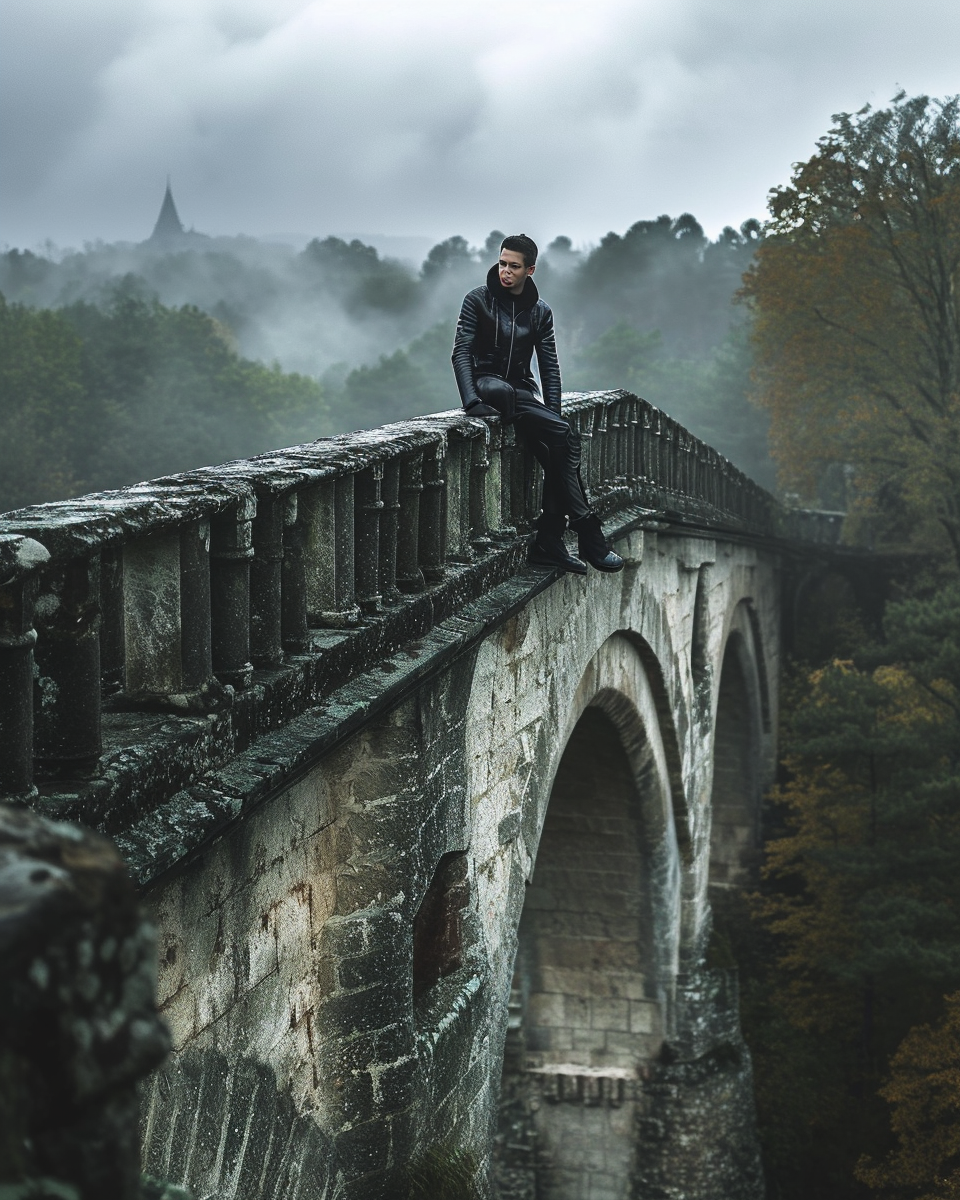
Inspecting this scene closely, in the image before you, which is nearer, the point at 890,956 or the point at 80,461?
the point at 890,956

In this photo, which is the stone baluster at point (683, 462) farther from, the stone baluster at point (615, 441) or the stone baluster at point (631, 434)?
the stone baluster at point (615, 441)

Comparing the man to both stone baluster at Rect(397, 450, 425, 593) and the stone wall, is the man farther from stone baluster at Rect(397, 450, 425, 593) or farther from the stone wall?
stone baluster at Rect(397, 450, 425, 593)

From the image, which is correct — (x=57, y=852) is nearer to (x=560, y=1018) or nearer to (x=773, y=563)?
(x=560, y=1018)

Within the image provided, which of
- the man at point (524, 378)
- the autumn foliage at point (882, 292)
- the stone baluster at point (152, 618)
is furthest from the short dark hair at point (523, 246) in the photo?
the autumn foliage at point (882, 292)

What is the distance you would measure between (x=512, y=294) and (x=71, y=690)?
3.95m

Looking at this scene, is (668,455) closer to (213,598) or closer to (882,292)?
(213,598)

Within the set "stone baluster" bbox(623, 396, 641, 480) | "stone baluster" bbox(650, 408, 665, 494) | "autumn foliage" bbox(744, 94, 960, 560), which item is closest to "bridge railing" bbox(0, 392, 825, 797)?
"stone baluster" bbox(623, 396, 641, 480)

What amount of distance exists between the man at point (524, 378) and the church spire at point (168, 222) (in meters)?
163

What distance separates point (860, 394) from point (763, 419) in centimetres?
2315

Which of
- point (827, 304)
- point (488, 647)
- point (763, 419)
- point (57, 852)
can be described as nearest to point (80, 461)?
point (763, 419)

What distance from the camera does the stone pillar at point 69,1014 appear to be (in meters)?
0.93

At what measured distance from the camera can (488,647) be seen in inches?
238

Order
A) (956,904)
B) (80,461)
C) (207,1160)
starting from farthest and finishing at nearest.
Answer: (80,461), (956,904), (207,1160)

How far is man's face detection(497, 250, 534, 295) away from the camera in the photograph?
19.4ft
